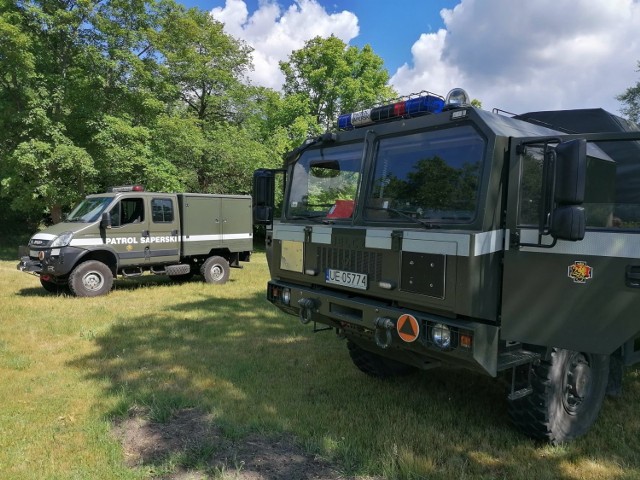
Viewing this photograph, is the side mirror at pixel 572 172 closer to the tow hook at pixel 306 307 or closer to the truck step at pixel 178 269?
the tow hook at pixel 306 307

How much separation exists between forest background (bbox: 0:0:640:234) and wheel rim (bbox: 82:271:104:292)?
7330 millimetres

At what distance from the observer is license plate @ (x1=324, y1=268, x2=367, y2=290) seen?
379cm

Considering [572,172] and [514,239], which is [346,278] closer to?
[514,239]

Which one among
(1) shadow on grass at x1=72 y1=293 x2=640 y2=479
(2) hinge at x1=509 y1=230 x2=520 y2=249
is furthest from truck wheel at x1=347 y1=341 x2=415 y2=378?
(2) hinge at x1=509 y1=230 x2=520 y2=249

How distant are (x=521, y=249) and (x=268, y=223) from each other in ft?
8.50

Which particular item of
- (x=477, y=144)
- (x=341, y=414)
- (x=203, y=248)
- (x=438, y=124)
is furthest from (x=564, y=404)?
(x=203, y=248)

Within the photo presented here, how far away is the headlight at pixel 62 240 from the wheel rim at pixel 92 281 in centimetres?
74

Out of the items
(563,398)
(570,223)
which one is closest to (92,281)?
(563,398)

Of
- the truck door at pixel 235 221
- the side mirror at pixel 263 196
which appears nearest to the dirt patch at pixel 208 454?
the side mirror at pixel 263 196

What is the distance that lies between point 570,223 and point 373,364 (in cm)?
271

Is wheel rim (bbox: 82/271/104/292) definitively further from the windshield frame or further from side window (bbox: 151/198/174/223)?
the windshield frame

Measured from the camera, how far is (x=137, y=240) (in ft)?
34.2

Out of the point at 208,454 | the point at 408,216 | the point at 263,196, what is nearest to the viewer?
the point at 208,454

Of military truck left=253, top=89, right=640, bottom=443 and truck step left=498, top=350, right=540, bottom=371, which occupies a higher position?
military truck left=253, top=89, right=640, bottom=443
